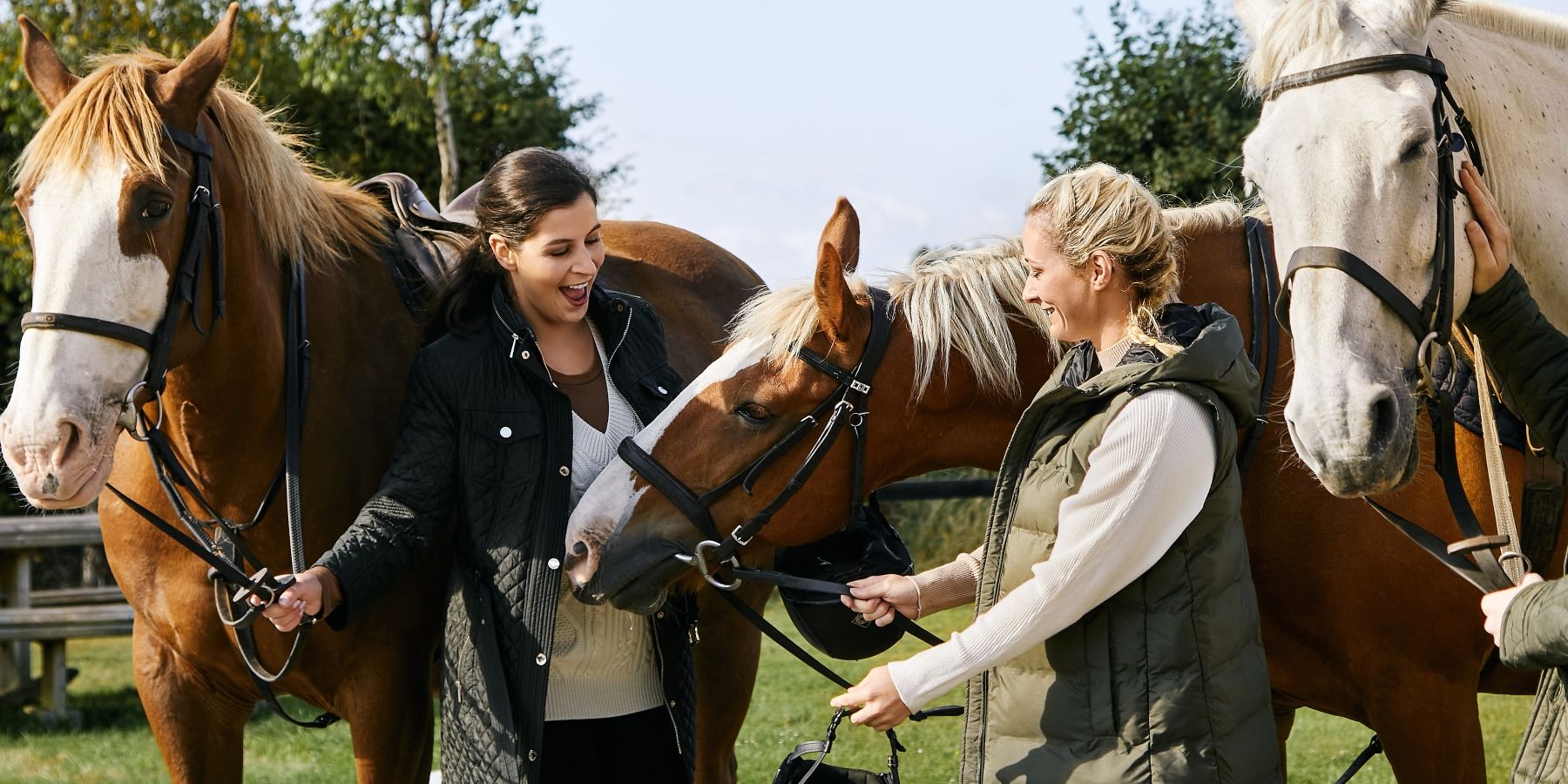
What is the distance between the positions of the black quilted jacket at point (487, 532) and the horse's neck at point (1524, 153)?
175 centimetres

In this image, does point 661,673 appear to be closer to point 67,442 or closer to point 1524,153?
point 67,442

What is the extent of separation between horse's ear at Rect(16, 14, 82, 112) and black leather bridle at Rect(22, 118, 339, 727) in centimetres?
31

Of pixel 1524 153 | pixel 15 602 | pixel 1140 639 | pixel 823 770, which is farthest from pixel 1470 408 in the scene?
pixel 15 602

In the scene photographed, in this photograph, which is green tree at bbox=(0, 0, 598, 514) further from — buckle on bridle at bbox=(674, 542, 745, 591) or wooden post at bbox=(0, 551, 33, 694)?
buckle on bridle at bbox=(674, 542, 745, 591)

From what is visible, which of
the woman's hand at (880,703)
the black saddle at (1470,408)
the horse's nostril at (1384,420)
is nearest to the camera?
the horse's nostril at (1384,420)

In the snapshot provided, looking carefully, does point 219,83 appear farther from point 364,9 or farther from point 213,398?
point 364,9

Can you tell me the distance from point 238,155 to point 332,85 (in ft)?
22.8

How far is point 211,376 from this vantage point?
106 inches

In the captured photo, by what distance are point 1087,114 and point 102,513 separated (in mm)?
6565

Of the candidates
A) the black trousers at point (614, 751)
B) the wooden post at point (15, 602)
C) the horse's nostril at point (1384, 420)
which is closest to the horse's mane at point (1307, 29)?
A: the horse's nostril at point (1384, 420)

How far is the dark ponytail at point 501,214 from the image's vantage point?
277 cm

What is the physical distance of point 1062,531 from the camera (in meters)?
2.01

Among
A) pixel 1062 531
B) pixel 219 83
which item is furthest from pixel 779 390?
pixel 219 83

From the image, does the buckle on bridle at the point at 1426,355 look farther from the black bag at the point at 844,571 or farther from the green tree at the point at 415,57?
the green tree at the point at 415,57
